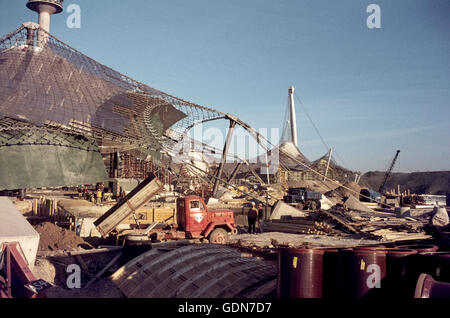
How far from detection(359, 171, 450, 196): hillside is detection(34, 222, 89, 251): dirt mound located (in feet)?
227

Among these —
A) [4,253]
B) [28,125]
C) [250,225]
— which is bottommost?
[250,225]

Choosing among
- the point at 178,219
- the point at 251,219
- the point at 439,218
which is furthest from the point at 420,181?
the point at 178,219

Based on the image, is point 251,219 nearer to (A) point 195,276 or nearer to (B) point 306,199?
(A) point 195,276

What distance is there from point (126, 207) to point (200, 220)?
3.19 metres

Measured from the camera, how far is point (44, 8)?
86188mm

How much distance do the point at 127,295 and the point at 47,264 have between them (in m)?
5.07

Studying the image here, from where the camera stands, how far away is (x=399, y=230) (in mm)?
20000

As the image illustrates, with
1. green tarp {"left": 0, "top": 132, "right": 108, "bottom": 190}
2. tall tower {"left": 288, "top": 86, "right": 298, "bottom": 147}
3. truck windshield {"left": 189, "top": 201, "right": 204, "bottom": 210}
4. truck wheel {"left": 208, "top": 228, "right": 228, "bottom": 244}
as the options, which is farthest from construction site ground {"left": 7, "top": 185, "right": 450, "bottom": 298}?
tall tower {"left": 288, "top": 86, "right": 298, "bottom": 147}

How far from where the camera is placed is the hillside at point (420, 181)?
7607 cm

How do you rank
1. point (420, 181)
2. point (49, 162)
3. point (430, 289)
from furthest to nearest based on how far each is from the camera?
point (420, 181), point (49, 162), point (430, 289)

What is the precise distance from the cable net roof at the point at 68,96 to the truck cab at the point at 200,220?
8.27m

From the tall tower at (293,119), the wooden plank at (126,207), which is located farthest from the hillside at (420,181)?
the wooden plank at (126,207)

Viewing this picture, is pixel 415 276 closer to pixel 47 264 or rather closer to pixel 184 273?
pixel 184 273
